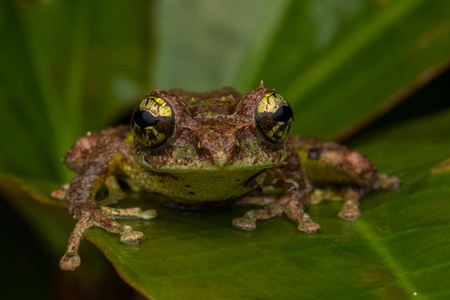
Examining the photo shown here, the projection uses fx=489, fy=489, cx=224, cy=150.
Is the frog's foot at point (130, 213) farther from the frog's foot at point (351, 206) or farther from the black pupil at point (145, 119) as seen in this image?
the frog's foot at point (351, 206)

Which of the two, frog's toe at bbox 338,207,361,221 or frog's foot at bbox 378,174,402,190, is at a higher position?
frog's foot at bbox 378,174,402,190

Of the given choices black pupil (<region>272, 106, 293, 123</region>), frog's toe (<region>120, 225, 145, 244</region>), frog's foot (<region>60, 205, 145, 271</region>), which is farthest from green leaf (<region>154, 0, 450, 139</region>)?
frog's toe (<region>120, 225, 145, 244</region>)

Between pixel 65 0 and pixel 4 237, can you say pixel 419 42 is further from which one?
pixel 4 237

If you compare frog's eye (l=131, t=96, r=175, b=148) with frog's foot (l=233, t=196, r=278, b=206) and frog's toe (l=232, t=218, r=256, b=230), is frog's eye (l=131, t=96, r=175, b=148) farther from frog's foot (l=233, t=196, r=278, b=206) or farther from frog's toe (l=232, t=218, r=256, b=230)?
frog's foot (l=233, t=196, r=278, b=206)

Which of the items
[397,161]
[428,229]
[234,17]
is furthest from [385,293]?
[234,17]

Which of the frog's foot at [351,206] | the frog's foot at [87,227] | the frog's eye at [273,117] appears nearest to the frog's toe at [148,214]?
the frog's foot at [87,227]

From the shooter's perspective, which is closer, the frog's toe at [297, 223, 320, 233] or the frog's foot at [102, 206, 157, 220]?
the frog's toe at [297, 223, 320, 233]
